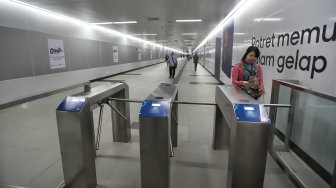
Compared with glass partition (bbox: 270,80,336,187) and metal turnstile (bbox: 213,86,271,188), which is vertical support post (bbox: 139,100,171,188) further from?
glass partition (bbox: 270,80,336,187)

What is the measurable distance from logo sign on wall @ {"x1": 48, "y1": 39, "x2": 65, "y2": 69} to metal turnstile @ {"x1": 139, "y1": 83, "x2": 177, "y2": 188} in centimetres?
553

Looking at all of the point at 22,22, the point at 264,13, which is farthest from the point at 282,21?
the point at 22,22

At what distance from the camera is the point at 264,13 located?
339 centimetres

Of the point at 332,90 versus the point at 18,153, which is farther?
the point at 18,153

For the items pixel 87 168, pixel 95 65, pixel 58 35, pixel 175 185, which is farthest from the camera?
pixel 95 65

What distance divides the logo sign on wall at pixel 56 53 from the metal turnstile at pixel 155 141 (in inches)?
218

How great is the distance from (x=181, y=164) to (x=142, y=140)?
85 cm

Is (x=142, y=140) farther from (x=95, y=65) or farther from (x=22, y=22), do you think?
(x=95, y=65)

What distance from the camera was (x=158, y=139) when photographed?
1.50m

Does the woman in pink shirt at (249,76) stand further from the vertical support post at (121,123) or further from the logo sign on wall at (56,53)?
the logo sign on wall at (56,53)

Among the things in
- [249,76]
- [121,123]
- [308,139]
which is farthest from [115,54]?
[308,139]

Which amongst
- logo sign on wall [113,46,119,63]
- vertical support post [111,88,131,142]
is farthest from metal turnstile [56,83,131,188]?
logo sign on wall [113,46,119,63]

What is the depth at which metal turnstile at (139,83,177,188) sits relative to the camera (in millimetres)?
1476

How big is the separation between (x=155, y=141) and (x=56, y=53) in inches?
234
